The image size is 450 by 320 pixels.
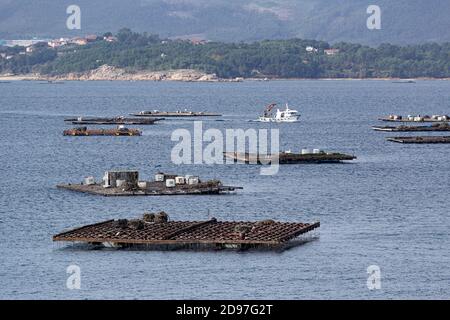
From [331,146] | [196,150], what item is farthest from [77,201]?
[331,146]

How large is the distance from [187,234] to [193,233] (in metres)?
0.41

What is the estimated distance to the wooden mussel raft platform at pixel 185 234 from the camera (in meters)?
61.4

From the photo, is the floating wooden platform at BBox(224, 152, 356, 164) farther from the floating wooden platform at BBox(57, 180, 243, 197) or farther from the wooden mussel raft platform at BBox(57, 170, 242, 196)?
the floating wooden platform at BBox(57, 180, 243, 197)

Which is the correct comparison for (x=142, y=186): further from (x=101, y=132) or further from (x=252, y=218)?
(x=101, y=132)

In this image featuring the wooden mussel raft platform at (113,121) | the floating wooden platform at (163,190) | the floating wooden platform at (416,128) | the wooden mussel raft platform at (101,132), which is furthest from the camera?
the wooden mussel raft platform at (113,121)

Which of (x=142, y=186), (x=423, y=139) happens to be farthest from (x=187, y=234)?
(x=423, y=139)

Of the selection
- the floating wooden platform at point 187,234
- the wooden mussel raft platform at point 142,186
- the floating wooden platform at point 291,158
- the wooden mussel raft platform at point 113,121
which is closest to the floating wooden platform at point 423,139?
the floating wooden platform at point 291,158

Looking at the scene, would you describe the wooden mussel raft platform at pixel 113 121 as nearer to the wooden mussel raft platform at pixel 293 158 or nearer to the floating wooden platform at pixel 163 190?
the wooden mussel raft platform at pixel 293 158

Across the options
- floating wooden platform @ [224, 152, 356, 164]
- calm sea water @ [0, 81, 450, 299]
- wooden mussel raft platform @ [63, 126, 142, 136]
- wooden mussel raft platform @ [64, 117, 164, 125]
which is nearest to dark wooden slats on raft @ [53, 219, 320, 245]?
calm sea water @ [0, 81, 450, 299]

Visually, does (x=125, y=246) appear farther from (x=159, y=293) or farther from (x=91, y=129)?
(x=91, y=129)

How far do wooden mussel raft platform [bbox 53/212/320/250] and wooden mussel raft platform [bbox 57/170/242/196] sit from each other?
15.2 m

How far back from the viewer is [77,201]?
80.2 meters

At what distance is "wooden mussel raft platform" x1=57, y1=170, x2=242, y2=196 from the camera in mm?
82812

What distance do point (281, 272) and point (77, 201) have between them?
26542mm
